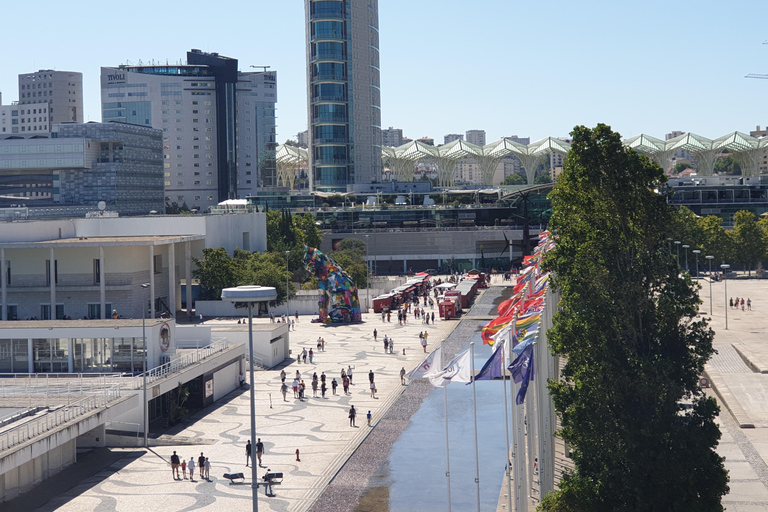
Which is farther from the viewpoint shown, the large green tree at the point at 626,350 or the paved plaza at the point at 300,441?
the paved plaza at the point at 300,441

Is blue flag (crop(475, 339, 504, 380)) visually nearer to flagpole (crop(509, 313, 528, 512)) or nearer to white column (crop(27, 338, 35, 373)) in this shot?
flagpole (crop(509, 313, 528, 512))

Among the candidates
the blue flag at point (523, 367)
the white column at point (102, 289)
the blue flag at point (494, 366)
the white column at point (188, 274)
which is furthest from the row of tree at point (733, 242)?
the blue flag at point (523, 367)

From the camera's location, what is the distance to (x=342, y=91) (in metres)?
128

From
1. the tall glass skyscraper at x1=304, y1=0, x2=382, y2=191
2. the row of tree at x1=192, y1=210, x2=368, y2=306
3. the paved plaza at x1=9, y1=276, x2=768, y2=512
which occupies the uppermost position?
the tall glass skyscraper at x1=304, y1=0, x2=382, y2=191

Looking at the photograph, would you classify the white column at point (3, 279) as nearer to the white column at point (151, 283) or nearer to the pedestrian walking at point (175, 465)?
the white column at point (151, 283)

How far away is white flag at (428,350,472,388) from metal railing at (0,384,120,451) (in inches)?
463

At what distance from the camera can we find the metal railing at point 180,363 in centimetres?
3503

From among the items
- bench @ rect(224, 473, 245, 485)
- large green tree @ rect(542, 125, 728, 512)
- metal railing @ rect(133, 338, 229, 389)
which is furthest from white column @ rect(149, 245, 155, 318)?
large green tree @ rect(542, 125, 728, 512)

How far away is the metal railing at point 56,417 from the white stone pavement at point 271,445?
1983 millimetres

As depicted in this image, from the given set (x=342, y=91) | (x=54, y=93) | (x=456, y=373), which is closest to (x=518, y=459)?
(x=456, y=373)

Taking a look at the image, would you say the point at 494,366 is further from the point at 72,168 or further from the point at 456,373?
the point at 72,168

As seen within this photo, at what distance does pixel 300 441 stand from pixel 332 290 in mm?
29401

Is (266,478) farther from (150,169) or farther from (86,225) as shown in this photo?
(150,169)

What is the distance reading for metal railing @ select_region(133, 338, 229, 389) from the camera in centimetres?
3503
